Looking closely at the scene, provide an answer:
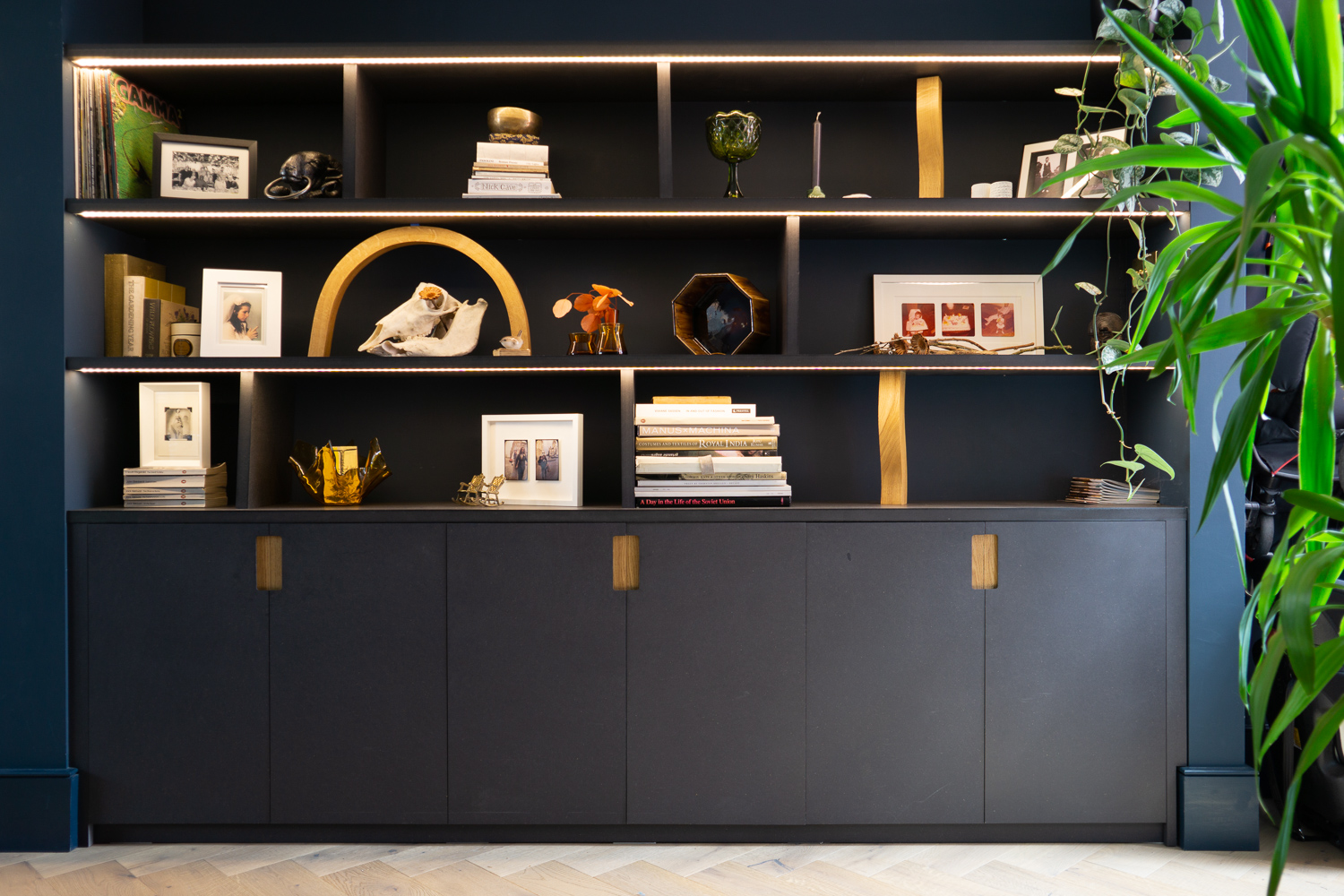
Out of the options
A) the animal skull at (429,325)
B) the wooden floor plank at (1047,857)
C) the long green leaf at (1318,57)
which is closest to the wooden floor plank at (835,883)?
the wooden floor plank at (1047,857)

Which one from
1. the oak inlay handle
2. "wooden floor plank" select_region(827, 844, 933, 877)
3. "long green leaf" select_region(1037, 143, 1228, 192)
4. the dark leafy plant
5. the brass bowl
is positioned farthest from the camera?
the brass bowl

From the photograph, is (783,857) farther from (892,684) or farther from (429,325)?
(429,325)

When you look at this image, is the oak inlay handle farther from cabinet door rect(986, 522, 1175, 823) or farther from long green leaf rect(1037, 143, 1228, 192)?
long green leaf rect(1037, 143, 1228, 192)

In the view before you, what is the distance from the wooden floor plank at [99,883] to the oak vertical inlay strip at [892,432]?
7.24 ft

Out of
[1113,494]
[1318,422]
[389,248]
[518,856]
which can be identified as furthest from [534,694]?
[1318,422]

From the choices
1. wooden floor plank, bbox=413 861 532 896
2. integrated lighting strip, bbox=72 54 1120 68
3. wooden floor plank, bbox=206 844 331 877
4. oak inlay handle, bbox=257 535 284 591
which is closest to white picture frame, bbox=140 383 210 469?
oak inlay handle, bbox=257 535 284 591

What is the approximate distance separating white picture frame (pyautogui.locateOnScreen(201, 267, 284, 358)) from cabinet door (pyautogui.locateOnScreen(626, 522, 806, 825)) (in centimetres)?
129

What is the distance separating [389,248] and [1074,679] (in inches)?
90.6

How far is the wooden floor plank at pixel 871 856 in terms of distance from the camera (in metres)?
2.16

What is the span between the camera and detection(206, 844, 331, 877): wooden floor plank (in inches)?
85.0

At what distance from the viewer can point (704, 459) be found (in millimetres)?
2314

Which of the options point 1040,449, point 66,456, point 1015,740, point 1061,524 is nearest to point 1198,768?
point 1015,740

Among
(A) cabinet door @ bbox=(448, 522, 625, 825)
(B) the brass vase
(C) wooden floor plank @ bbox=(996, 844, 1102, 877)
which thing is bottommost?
(C) wooden floor plank @ bbox=(996, 844, 1102, 877)

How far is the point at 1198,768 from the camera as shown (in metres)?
2.25
